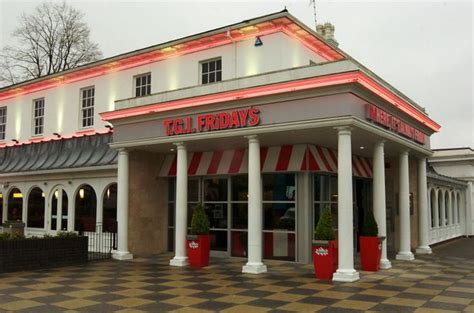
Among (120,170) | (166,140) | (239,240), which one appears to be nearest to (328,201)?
(239,240)

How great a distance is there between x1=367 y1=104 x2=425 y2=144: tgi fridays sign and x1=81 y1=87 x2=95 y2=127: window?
13.0m

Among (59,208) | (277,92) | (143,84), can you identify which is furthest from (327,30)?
(59,208)

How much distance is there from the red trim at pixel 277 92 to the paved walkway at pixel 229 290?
16.0ft

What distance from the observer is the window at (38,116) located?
75.9 ft

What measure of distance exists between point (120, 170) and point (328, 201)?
282 inches

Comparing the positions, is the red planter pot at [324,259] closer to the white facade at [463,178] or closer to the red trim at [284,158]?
the red trim at [284,158]

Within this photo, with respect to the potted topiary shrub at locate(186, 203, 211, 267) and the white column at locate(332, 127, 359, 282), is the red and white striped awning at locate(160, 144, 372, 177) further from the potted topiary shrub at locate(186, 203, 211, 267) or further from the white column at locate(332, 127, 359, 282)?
the white column at locate(332, 127, 359, 282)

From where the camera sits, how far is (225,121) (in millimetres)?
13445

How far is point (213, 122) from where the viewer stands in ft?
45.0

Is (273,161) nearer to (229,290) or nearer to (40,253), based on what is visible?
(229,290)

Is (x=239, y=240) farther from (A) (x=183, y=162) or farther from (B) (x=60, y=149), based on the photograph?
(B) (x=60, y=149)

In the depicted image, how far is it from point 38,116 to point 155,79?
325 inches

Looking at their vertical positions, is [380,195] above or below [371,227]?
above

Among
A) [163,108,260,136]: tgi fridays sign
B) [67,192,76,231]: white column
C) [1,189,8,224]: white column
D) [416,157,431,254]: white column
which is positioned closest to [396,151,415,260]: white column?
[416,157,431,254]: white column
